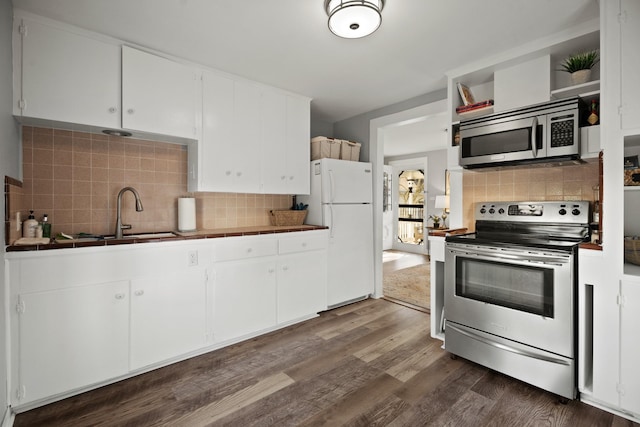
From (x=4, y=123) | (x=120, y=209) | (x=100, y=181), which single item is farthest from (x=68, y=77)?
(x=120, y=209)

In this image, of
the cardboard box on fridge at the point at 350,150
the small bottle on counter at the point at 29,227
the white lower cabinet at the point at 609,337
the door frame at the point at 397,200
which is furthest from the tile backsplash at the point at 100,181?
the door frame at the point at 397,200

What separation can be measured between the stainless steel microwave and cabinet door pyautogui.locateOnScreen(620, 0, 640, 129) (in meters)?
0.34

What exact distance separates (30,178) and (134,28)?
4.30 ft

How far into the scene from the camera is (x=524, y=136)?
231cm

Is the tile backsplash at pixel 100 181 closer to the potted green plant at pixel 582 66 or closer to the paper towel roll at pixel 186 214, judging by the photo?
the paper towel roll at pixel 186 214

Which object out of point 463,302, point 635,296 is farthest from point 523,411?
point 635,296

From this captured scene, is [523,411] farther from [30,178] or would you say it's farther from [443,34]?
[30,178]

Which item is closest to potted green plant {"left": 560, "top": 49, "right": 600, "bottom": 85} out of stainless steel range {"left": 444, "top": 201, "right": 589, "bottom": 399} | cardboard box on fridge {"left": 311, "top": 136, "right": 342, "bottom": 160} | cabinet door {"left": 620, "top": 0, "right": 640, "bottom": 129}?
cabinet door {"left": 620, "top": 0, "right": 640, "bottom": 129}

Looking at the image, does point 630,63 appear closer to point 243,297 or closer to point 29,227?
point 243,297

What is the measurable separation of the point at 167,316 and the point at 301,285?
127 cm

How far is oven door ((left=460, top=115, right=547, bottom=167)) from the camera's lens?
2.24 metres

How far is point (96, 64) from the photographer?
7.22 ft

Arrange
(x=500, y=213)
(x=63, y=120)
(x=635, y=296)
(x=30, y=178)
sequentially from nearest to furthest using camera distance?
1. (x=635, y=296)
2. (x=63, y=120)
3. (x=30, y=178)
4. (x=500, y=213)

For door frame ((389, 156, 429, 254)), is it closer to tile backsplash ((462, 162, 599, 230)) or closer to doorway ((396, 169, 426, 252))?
doorway ((396, 169, 426, 252))
